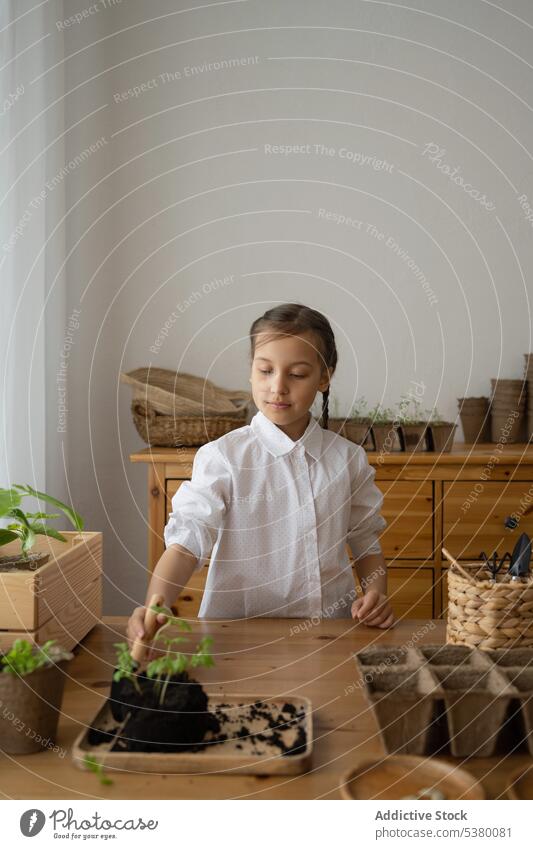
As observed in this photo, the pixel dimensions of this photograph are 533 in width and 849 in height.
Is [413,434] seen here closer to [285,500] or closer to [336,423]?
[336,423]

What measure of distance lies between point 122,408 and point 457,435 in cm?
141

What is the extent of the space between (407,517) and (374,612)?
1379 millimetres

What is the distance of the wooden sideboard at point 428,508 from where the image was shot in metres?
2.83

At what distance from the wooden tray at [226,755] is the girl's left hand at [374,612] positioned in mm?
520

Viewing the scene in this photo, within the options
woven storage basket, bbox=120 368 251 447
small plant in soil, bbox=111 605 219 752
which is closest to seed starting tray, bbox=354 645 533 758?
small plant in soil, bbox=111 605 219 752

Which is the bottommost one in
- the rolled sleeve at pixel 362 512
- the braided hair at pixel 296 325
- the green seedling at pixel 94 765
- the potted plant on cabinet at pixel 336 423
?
the green seedling at pixel 94 765

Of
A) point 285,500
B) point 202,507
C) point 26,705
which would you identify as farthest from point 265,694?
point 285,500

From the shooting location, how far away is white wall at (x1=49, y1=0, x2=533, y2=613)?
129 inches

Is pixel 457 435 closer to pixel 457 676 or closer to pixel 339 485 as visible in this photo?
pixel 339 485

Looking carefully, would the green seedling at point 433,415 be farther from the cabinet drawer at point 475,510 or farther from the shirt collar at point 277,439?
the shirt collar at point 277,439

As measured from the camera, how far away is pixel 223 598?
1816 mm

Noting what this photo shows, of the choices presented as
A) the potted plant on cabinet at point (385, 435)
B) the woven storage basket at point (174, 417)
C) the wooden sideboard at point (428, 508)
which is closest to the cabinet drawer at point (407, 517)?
the wooden sideboard at point (428, 508)
